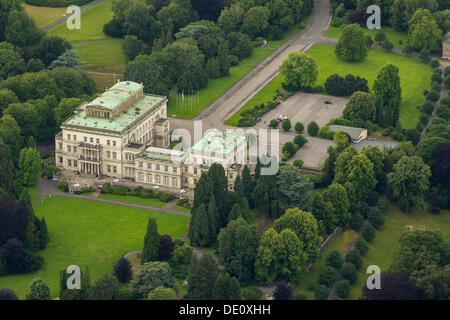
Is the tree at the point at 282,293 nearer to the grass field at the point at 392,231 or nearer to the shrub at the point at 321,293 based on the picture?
the shrub at the point at 321,293

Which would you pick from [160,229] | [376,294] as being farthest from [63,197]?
[376,294]

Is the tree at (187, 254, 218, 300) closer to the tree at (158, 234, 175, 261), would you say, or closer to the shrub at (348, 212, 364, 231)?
the tree at (158, 234, 175, 261)

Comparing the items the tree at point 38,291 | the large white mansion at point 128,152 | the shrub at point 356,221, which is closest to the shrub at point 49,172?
the large white mansion at point 128,152

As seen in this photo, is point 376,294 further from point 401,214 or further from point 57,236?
point 57,236

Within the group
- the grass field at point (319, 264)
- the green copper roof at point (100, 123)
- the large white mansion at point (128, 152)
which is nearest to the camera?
the grass field at point (319, 264)

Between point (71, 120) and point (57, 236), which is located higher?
point (71, 120)

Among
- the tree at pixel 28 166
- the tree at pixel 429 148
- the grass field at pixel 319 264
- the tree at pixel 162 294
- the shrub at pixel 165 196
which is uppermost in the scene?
the tree at pixel 429 148

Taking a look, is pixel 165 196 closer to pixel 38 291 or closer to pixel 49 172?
pixel 49 172

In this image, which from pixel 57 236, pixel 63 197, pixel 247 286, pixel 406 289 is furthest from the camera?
pixel 63 197
